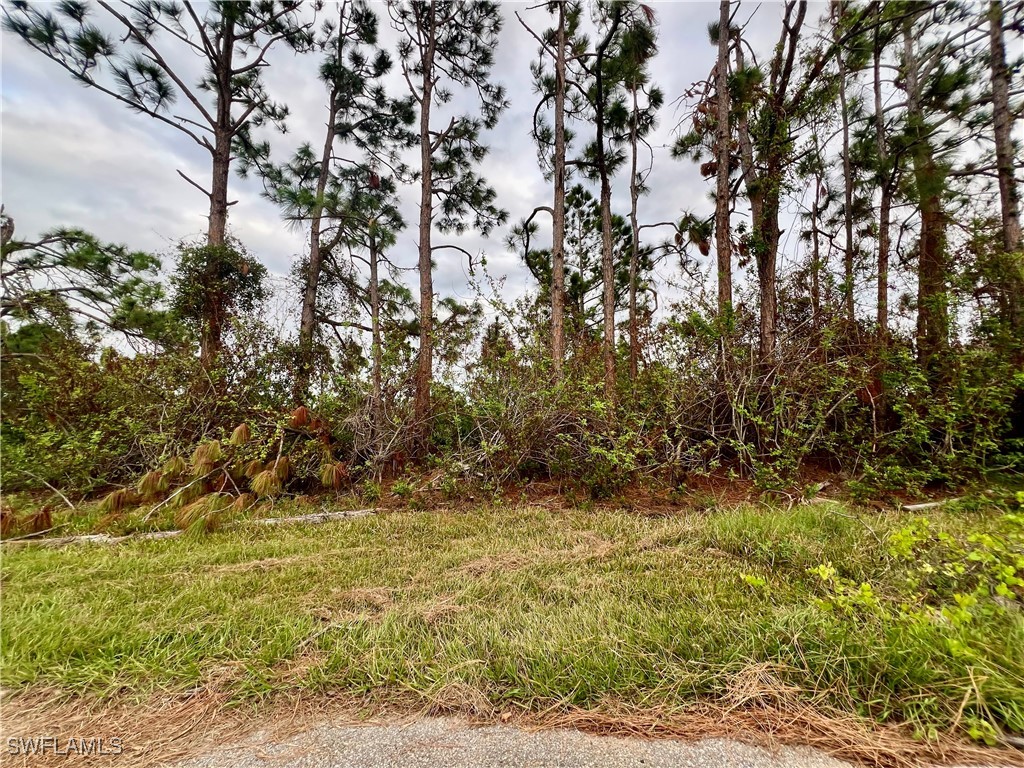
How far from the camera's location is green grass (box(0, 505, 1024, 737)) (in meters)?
1.31

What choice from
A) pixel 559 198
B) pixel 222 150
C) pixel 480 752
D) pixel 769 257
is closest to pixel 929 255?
pixel 769 257

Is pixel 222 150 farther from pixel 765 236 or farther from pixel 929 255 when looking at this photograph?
pixel 929 255

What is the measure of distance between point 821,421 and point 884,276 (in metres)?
2.68

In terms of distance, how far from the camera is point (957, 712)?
1.15 metres

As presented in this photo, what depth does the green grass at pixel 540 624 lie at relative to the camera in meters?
1.31

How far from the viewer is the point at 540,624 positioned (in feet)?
5.60

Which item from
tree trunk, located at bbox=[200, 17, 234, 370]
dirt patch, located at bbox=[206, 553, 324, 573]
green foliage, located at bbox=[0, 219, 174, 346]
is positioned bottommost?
dirt patch, located at bbox=[206, 553, 324, 573]

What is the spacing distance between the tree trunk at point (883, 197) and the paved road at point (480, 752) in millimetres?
5549

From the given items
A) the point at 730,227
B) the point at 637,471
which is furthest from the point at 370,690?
the point at 730,227

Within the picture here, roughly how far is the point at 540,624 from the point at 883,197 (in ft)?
29.1

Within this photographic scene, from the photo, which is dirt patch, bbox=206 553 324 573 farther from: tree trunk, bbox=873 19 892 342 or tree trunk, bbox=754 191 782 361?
tree trunk, bbox=873 19 892 342

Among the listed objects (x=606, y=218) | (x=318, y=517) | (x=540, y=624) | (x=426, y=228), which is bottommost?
(x=318, y=517)

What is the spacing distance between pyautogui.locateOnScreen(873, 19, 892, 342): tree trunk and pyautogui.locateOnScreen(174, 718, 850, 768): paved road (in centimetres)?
555

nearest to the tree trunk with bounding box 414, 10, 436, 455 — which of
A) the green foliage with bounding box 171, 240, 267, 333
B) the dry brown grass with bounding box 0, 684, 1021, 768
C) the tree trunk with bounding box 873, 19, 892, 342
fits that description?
the green foliage with bounding box 171, 240, 267, 333
